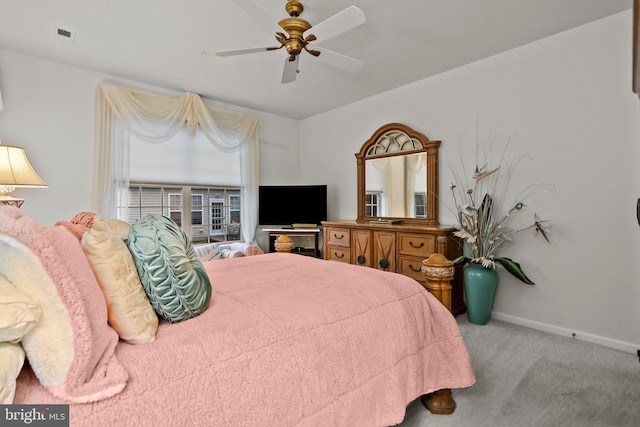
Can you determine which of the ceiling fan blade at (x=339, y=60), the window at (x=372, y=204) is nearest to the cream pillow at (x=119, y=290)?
the ceiling fan blade at (x=339, y=60)

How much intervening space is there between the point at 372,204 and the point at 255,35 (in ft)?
7.72

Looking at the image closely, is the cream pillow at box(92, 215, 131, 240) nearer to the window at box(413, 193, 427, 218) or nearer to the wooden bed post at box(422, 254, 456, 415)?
the wooden bed post at box(422, 254, 456, 415)

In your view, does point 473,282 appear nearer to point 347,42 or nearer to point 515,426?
point 515,426

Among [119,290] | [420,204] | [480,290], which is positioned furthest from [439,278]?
[420,204]

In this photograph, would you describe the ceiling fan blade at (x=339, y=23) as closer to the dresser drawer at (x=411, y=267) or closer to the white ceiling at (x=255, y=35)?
the white ceiling at (x=255, y=35)

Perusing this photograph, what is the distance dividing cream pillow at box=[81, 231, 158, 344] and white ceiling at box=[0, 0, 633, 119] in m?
1.90

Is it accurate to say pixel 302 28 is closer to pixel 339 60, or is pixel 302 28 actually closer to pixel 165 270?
pixel 339 60

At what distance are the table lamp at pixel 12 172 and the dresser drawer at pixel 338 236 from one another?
2.92 m

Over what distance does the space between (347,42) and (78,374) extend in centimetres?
286

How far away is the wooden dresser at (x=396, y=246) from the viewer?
124 inches

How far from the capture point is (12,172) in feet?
6.98

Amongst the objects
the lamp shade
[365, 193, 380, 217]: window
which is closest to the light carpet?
[365, 193, 380, 217]: window

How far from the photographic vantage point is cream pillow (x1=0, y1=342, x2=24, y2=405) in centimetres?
67

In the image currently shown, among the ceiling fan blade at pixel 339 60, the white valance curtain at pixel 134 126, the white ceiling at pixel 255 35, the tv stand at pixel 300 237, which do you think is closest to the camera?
the white ceiling at pixel 255 35
